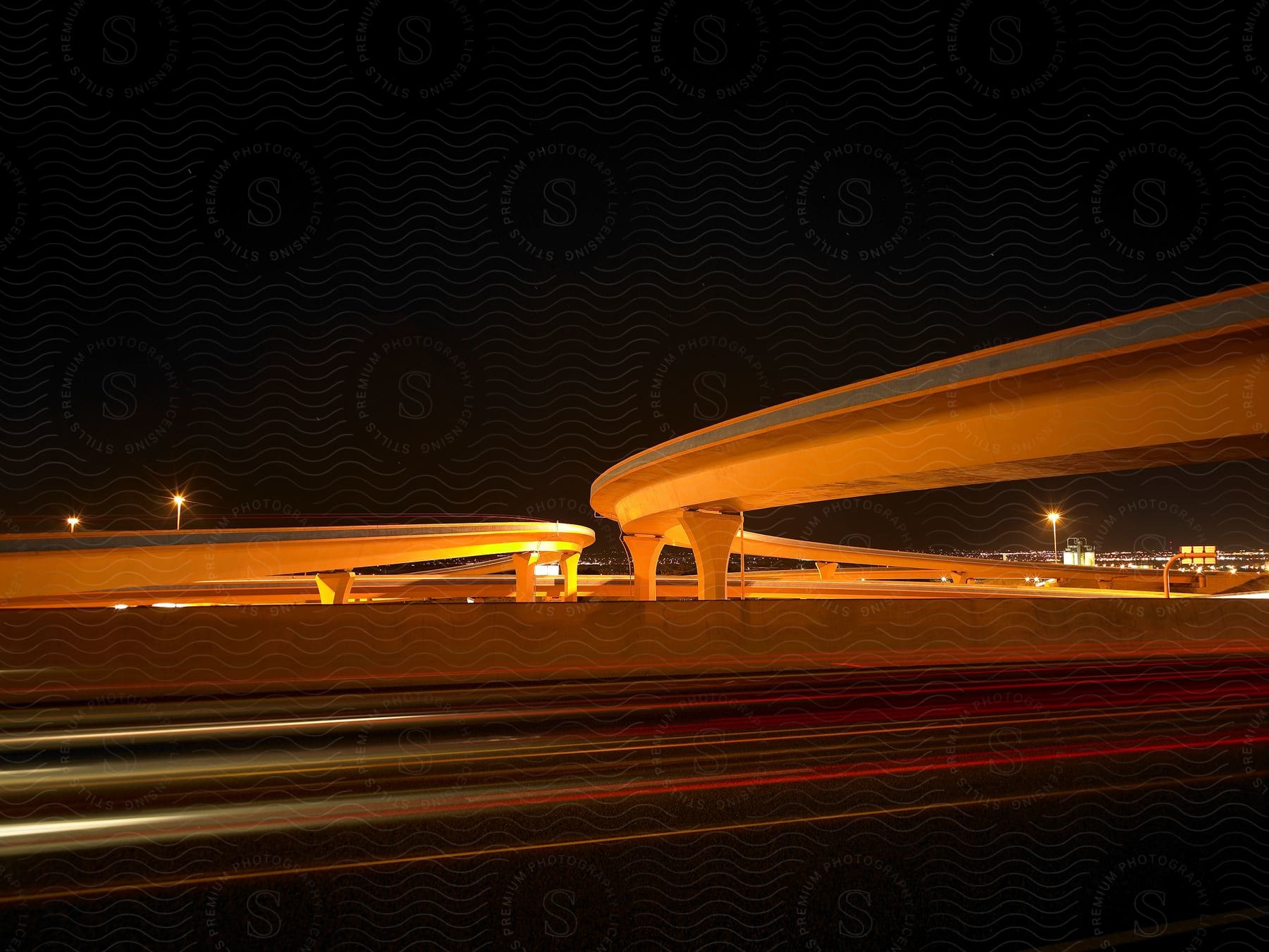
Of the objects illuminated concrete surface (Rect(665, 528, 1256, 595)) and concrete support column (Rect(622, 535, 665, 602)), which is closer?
concrete support column (Rect(622, 535, 665, 602))

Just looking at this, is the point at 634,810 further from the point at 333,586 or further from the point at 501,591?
the point at 501,591

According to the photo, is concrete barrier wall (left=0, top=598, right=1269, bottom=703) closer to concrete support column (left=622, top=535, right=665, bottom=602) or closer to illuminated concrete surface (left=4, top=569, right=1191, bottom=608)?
illuminated concrete surface (left=4, top=569, right=1191, bottom=608)

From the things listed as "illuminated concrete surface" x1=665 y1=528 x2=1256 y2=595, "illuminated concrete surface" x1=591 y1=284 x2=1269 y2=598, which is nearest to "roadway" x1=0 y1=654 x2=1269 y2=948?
"illuminated concrete surface" x1=591 y1=284 x2=1269 y2=598

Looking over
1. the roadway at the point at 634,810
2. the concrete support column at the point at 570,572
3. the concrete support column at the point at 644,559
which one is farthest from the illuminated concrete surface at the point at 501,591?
the roadway at the point at 634,810

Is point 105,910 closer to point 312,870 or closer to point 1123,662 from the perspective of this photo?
point 312,870

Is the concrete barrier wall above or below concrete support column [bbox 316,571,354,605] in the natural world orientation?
below

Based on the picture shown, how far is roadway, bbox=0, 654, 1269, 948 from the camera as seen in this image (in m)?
2.42

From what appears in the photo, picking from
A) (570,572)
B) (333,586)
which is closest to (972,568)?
(570,572)

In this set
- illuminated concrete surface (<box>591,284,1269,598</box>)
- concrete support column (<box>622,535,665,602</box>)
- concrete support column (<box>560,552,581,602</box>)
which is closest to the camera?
illuminated concrete surface (<box>591,284,1269,598</box>)

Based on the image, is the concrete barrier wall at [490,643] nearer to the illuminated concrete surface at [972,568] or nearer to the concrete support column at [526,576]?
the illuminated concrete surface at [972,568]

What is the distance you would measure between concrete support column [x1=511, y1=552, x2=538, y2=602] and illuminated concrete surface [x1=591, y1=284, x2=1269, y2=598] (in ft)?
93.5

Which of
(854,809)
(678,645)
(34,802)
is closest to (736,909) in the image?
(854,809)

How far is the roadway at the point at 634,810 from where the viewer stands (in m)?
2.42

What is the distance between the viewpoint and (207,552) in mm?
20422
